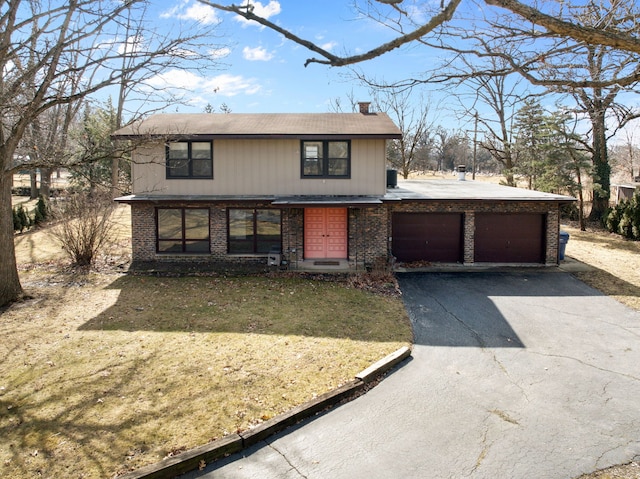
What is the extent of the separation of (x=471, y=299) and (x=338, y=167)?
22.5 feet

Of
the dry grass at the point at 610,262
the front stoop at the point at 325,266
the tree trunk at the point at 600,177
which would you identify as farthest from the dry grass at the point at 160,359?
the tree trunk at the point at 600,177

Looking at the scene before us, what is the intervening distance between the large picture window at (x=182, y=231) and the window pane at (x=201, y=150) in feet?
6.57

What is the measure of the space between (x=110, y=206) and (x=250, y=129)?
23.5ft

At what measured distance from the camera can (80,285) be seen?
1455 cm

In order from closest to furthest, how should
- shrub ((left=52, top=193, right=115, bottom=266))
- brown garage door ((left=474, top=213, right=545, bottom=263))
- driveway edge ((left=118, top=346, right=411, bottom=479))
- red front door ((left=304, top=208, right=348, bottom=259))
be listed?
driveway edge ((left=118, top=346, right=411, bottom=479))
shrub ((left=52, top=193, right=115, bottom=266))
red front door ((left=304, top=208, right=348, bottom=259))
brown garage door ((left=474, top=213, right=545, bottom=263))

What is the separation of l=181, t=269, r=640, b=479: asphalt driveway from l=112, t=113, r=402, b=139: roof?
7.64 m

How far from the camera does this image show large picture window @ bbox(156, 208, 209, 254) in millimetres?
16984

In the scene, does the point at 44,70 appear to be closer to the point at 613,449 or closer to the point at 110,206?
the point at 110,206

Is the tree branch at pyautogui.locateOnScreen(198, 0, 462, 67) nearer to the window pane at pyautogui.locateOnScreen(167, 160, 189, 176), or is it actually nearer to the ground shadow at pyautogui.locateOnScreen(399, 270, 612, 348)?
the ground shadow at pyautogui.locateOnScreen(399, 270, 612, 348)

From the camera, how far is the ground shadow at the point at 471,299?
34.2 ft

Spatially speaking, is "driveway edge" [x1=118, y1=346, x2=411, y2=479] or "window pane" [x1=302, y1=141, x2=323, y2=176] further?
"window pane" [x1=302, y1=141, x2=323, y2=176]

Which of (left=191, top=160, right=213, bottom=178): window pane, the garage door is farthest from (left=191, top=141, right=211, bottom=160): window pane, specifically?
the garage door

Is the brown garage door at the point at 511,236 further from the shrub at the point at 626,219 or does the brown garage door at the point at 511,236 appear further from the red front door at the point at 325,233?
the shrub at the point at 626,219

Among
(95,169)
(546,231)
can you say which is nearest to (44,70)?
(546,231)
